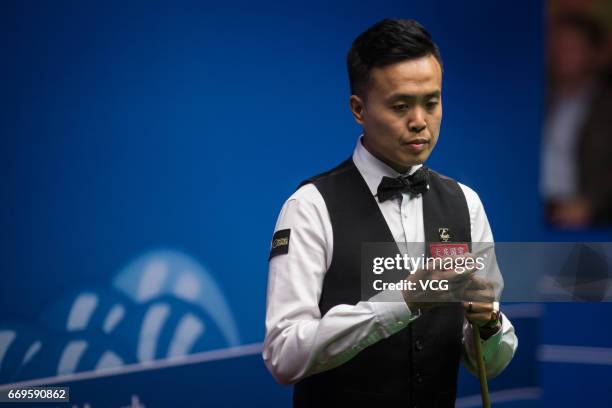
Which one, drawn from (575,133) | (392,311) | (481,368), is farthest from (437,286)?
(575,133)

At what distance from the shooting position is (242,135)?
9.61 ft

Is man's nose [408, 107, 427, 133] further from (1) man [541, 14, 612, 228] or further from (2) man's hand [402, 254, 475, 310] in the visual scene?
(1) man [541, 14, 612, 228]

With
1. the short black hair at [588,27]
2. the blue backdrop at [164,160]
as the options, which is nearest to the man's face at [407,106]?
the blue backdrop at [164,160]

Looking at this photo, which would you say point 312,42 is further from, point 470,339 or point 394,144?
point 470,339

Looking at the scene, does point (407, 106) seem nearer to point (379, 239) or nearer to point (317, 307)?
point (379, 239)

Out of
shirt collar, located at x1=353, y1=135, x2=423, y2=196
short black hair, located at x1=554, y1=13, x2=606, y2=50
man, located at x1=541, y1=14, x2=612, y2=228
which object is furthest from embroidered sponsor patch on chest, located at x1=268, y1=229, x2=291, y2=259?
short black hair, located at x1=554, y1=13, x2=606, y2=50

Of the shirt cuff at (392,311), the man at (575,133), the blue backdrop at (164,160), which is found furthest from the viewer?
the man at (575,133)

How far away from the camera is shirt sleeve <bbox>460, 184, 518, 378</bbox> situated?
1.80 metres

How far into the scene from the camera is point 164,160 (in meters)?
2.77

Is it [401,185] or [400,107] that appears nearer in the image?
[400,107]

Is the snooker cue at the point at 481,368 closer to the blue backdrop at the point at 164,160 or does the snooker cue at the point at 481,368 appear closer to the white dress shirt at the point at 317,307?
the white dress shirt at the point at 317,307

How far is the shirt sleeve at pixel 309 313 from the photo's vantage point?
Answer: 5.33ft

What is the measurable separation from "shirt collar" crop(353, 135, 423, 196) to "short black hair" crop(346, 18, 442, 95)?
6.2 inches

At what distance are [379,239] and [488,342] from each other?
13.0 inches
